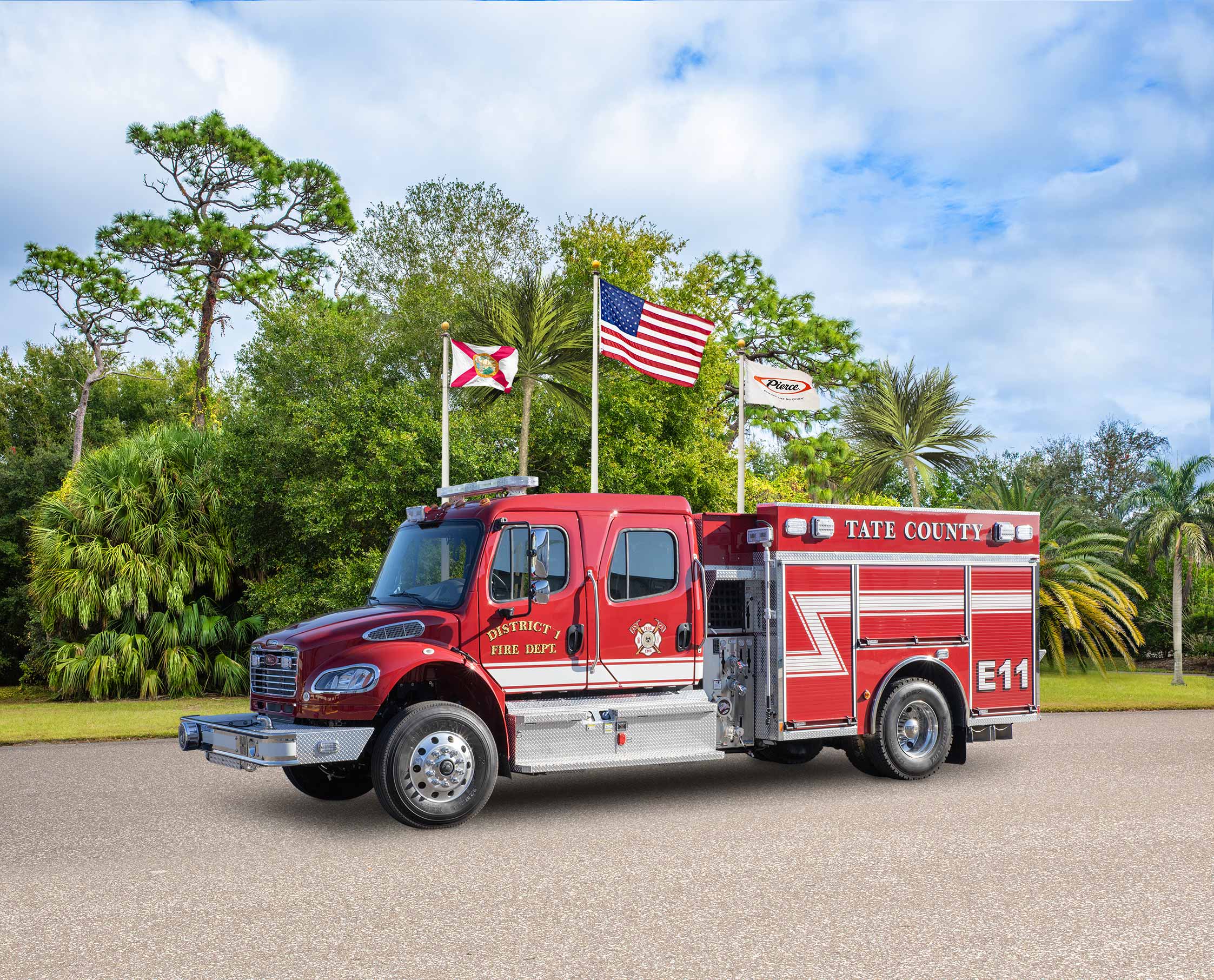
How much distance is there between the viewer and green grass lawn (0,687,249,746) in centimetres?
1406

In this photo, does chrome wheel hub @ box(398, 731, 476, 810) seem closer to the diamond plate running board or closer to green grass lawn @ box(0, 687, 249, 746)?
the diamond plate running board

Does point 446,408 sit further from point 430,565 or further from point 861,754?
point 861,754

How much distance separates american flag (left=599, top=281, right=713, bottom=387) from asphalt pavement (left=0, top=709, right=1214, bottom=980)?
7580 millimetres

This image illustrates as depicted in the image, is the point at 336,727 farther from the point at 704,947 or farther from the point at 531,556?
the point at 704,947

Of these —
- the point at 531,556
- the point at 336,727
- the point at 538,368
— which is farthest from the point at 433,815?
the point at 538,368

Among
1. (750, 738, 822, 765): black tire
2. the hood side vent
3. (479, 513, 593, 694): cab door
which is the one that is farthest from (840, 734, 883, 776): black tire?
the hood side vent

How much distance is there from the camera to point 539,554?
8930 mm

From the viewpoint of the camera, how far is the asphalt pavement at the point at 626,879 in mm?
5410

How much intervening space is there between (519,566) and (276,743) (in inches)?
89.8

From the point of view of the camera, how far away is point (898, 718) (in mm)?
10719

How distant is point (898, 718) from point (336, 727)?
5.26 meters

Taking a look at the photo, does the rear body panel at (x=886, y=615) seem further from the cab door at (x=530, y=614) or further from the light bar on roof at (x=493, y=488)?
the light bar on roof at (x=493, y=488)

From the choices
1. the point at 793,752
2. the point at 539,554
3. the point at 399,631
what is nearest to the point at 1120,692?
the point at 793,752

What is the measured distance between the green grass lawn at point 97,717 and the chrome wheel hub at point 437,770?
23.3ft
